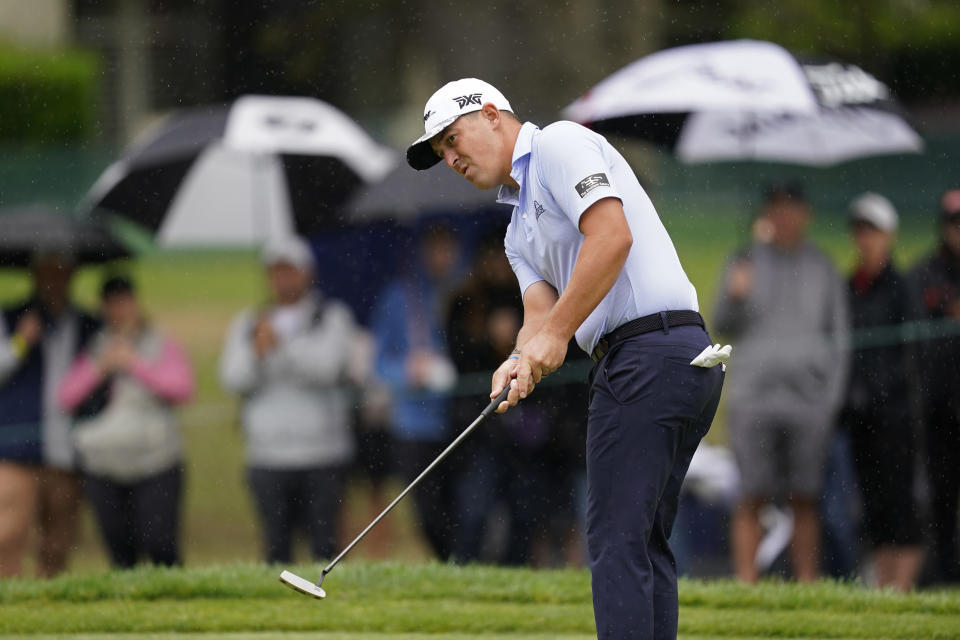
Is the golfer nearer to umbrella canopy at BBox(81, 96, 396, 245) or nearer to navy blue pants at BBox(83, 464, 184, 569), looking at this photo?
navy blue pants at BBox(83, 464, 184, 569)

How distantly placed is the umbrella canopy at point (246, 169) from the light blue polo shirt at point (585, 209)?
3.69 m

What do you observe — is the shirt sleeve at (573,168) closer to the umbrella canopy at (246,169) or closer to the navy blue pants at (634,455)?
the navy blue pants at (634,455)

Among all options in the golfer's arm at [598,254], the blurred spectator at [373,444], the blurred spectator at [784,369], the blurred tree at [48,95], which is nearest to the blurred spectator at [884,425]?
the blurred spectator at [784,369]

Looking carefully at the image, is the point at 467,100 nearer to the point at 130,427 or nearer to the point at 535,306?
the point at 535,306

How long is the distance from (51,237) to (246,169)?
6.09 feet

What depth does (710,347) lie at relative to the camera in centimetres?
414

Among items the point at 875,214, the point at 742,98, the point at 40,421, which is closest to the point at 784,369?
the point at 875,214

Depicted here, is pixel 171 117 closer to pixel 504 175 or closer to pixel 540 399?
pixel 540 399

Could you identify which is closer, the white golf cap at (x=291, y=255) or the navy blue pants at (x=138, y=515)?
the navy blue pants at (x=138, y=515)

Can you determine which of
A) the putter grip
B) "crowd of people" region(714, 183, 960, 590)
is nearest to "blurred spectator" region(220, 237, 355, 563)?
"crowd of people" region(714, 183, 960, 590)

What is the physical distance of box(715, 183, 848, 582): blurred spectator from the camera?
23.8 ft

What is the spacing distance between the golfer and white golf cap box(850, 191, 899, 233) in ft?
11.9

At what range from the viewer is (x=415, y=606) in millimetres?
5844

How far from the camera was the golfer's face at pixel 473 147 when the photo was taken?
169 inches
